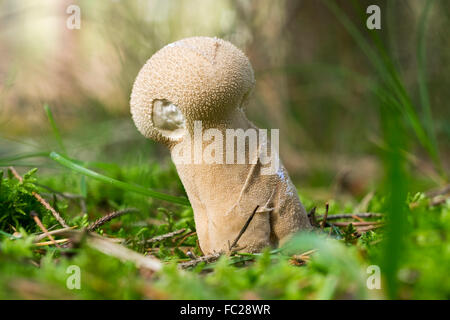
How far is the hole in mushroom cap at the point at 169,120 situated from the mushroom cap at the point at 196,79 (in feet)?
0.18

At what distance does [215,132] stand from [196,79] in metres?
0.18

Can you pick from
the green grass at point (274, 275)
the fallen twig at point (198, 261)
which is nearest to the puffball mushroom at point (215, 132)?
Answer: the fallen twig at point (198, 261)

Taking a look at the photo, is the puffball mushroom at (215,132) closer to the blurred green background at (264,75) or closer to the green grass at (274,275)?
the green grass at (274,275)

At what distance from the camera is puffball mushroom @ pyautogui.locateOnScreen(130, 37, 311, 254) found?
102 centimetres

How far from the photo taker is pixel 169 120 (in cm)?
121

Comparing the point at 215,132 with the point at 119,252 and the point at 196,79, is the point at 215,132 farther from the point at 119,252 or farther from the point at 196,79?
the point at 119,252

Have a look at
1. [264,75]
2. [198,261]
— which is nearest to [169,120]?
[198,261]

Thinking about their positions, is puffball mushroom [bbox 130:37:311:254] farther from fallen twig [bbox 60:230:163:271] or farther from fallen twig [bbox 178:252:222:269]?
fallen twig [bbox 60:230:163:271]

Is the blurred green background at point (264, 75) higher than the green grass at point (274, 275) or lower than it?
higher

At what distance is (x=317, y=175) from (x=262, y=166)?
215cm

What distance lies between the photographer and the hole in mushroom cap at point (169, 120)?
1.16m

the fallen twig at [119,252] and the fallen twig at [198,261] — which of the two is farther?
the fallen twig at [198,261]

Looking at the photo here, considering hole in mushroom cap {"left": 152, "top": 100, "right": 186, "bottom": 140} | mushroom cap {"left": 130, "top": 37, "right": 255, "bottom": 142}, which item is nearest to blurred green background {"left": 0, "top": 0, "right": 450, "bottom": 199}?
hole in mushroom cap {"left": 152, "top": 100, "right": 186, "bottom": 140}

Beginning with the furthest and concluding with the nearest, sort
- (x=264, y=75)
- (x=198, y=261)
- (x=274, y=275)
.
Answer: (x=264, y=75) → (x=198, y=261) → (x=274, y=275)
